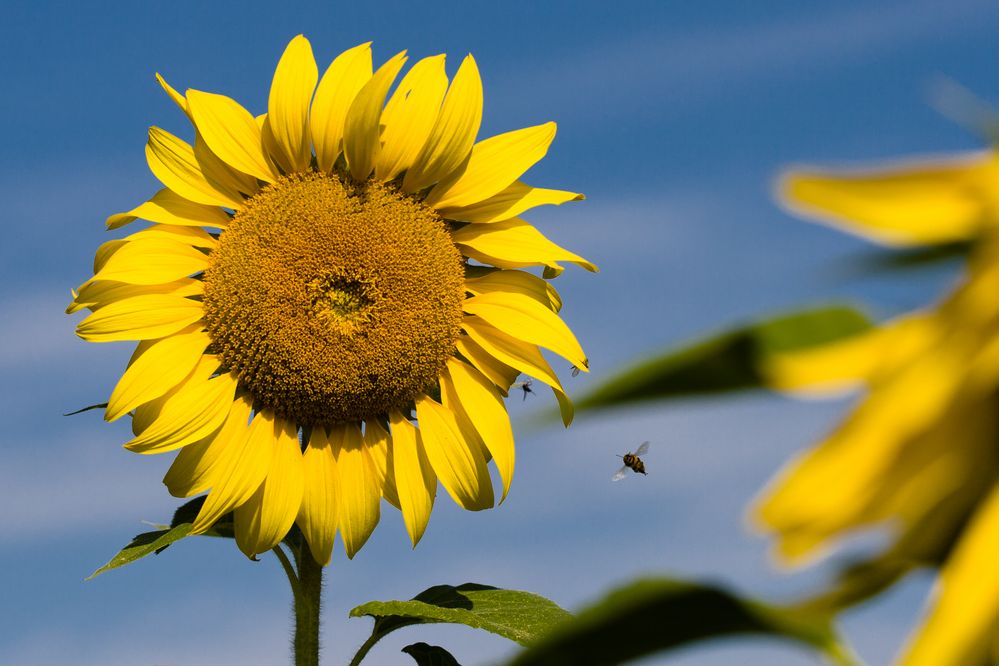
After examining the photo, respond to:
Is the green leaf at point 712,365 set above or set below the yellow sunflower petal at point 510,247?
below

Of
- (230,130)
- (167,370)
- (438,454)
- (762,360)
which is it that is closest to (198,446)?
(167,370)

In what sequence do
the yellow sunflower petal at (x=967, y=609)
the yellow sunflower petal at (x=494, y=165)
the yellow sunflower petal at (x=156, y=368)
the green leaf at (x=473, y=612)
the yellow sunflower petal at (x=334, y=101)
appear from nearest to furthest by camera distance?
the yellow sunflower petal at (x=967, y=609)
the green leaf at (x=473, y=612)
the yellow sunflower petal at (x=156, y=368)
the yellow sunflower petal at (x=334, y=101)
the yellow sunflower petal at (x=494, y=165)

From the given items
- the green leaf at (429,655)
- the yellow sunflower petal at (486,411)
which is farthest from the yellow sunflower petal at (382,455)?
the green leaf at (429,655)

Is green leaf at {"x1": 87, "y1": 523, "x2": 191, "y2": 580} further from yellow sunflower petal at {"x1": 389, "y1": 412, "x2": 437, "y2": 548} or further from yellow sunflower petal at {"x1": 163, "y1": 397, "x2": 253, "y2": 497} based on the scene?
yellow sunflower petal at {"x1": 389, "y1": 412, "x2": 437, "y2": 548}

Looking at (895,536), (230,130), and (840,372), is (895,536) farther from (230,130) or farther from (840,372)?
(230,130)

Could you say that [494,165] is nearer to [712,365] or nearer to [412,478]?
[412,478]

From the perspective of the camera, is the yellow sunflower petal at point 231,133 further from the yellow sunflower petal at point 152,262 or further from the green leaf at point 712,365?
the green leaf at point 712,365

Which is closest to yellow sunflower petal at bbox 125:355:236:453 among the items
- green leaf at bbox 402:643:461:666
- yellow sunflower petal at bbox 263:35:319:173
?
yellow sunflower petal at bbox 263:35:319:173

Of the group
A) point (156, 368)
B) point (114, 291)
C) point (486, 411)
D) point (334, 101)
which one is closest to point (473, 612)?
point (486, 411)
